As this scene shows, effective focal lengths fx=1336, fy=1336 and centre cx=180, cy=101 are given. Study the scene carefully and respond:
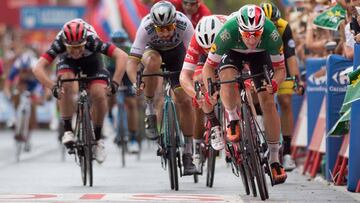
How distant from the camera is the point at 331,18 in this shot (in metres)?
15.7

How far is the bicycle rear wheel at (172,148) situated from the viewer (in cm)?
1400

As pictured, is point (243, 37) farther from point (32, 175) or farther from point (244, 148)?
point (32, 175)

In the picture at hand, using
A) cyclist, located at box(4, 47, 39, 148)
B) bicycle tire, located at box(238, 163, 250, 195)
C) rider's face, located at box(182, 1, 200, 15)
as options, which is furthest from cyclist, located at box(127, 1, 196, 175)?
cyclist, located at box(4, 47, 39, 148)

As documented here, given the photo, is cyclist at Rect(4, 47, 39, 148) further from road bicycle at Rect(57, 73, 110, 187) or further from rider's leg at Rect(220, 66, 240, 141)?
rider's leg at Rect(220, 66, 240, 141)

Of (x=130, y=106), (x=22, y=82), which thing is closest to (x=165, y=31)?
(x=130, y=106)

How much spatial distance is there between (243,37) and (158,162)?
9101mm

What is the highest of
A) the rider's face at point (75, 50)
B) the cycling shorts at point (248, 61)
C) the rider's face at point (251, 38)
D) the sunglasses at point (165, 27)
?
the sunglasses at point (165, 27)

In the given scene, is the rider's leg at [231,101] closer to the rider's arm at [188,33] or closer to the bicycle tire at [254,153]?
the bicycle tire at [254,153]

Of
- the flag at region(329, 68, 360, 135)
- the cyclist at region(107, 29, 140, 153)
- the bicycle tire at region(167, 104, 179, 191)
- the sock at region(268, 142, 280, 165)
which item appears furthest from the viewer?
the cyclist at region(107, 29, 140, 153)

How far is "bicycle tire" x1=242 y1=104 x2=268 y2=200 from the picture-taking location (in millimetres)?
12023

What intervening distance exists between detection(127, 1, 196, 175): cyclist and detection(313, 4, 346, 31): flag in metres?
1.77

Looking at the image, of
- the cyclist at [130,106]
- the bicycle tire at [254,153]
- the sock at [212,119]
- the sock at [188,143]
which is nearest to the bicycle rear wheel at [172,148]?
the sock at [188,143]

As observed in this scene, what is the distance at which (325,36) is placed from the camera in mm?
18125

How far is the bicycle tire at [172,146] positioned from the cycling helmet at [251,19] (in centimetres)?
241
